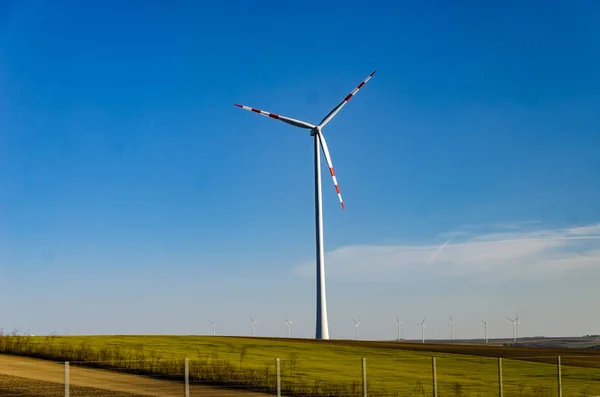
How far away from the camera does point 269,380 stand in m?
41.7

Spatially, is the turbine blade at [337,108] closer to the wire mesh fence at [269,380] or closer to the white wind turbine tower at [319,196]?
the white wind turbine tower at [319,196]

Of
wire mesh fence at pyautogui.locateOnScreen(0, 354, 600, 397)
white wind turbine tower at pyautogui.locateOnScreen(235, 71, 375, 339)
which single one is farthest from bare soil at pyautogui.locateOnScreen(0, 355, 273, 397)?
white wind turbine tower at pyautogui.locateOnScreen(235, 71, 375, 339)

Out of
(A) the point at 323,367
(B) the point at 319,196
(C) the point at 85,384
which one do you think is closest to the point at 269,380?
(C) the point at 85,384

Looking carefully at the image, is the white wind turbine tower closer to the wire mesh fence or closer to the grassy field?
the grassy field

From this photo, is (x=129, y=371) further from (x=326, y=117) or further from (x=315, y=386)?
(x=326, y=117)

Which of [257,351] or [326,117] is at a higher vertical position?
[326,117]

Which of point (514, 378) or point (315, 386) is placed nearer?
point (315, 386)

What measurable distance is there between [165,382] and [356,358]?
85.9ft

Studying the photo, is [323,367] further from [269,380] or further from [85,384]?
[85,384]

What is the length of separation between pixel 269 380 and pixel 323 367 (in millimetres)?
13282

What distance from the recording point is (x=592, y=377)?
5794 centimetres

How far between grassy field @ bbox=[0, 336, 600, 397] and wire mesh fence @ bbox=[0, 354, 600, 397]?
7 centimetres

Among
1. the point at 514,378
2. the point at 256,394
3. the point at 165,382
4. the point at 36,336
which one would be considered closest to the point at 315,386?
the point at 256,394

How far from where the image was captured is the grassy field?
41906mm
